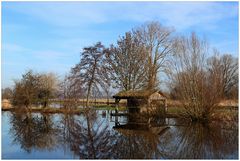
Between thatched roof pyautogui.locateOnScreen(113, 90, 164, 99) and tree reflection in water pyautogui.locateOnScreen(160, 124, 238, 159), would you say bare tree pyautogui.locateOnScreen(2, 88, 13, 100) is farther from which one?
tree reflection in water pyautogui.locateOnScreen(160, 124, 238, 159)

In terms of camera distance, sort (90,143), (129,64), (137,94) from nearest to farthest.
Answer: (90,143)
(137,94)
(129,64)

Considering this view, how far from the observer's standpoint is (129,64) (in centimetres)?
3244

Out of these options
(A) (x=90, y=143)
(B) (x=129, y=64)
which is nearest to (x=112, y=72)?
(B) (x=129, y=64)

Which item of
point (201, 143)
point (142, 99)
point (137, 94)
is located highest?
point (137, 94)

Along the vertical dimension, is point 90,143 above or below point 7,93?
below

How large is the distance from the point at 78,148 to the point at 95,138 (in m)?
2.60

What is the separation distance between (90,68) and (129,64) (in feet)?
16.2

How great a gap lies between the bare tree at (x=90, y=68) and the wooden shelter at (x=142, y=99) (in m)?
7.07

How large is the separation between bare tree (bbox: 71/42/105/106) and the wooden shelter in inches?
278

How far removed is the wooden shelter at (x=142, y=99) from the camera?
87.4ft

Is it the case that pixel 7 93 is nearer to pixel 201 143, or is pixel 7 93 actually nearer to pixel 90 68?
pixel 90 68

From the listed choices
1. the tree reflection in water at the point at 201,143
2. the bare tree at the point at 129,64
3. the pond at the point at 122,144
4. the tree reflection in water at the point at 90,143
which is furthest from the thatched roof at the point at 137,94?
the tree reflection in water at the point at 90,143

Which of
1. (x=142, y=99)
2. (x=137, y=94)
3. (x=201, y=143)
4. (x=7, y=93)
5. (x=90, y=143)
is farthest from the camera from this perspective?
(x=7, y=93)

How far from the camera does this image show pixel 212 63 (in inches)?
821
